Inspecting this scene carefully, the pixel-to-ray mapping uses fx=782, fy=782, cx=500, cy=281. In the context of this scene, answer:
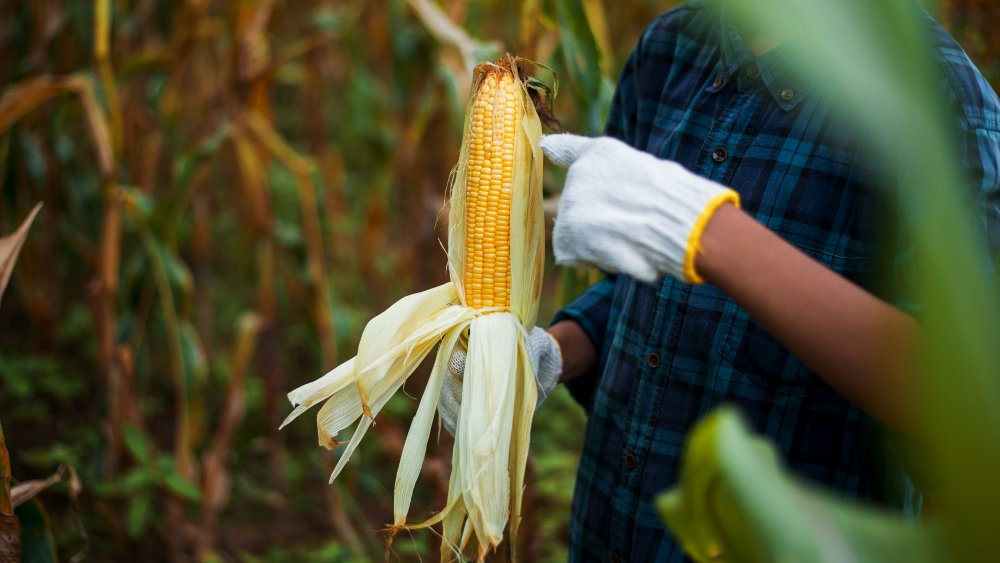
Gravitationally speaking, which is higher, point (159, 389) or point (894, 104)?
point (894, 104)

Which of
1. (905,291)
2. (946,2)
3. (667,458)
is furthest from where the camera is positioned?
(946,2)

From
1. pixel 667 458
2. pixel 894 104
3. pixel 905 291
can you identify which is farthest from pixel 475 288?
pixel 894 104

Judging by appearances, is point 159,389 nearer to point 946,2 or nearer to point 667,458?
point 667,458

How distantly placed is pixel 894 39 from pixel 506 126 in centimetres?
47

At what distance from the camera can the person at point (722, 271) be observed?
56cm

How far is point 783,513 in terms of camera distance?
1.23ft

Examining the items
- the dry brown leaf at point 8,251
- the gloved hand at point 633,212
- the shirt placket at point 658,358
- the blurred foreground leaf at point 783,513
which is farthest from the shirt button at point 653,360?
the dry brown leaf at point 8,251

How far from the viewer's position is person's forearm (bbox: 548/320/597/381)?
3.22ft

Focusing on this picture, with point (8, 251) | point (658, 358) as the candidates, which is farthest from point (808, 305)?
point (8, 251)

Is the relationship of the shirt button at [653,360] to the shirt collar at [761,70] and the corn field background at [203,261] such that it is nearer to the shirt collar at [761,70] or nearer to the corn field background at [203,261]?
the shirt collar at [761,70]

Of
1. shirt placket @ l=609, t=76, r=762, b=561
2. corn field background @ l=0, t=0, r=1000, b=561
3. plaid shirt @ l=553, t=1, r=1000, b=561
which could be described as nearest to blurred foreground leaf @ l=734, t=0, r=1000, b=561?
plaid shirt @ l=553, t=1, r=1000, b=561

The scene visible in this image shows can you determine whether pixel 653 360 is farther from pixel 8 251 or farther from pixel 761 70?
pixel 8 251

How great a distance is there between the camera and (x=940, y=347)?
1.08ft

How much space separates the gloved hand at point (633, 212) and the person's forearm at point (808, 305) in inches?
0.6
